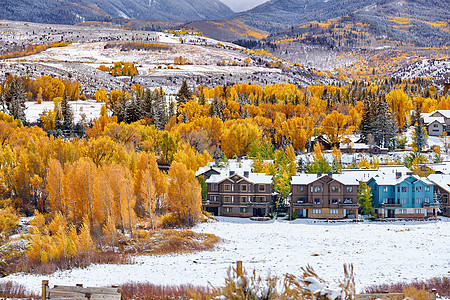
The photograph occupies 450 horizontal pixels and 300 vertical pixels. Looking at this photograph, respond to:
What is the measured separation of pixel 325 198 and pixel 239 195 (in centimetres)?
911

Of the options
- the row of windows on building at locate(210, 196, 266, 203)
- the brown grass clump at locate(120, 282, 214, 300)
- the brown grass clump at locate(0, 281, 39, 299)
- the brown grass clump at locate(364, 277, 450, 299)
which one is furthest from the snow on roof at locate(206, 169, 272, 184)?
the brown grass clump at locate(0, 281, 39, 299)

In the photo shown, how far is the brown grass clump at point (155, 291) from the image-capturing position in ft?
90.3

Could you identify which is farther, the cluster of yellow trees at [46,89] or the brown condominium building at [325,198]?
the cluster of yellow trees at [46,89]

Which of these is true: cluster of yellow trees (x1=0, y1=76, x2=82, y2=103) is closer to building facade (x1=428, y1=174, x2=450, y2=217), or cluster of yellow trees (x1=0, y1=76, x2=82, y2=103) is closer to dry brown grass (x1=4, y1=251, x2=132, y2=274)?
dry brown grass (x1=4, y1=251, x2=132, y2=274)

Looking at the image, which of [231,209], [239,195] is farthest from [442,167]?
[231,209]

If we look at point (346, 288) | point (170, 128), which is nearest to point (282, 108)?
point (170, 128)

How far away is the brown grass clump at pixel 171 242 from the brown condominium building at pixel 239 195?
40.5 ft

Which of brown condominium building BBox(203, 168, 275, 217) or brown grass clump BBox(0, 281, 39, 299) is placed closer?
brown grass clump BBox(0, 281, 39, 299)

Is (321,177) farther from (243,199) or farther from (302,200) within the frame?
(243,199)

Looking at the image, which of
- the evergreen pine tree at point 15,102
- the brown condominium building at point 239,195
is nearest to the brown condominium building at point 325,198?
the brown condominium building at point 239,195

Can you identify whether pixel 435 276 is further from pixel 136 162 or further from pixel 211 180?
pixel 136 162

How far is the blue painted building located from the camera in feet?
179

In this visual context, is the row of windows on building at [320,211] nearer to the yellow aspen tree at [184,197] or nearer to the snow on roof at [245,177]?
the snow on roof at [245,177]

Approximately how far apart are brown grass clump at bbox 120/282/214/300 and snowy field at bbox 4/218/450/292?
5.15 feet
